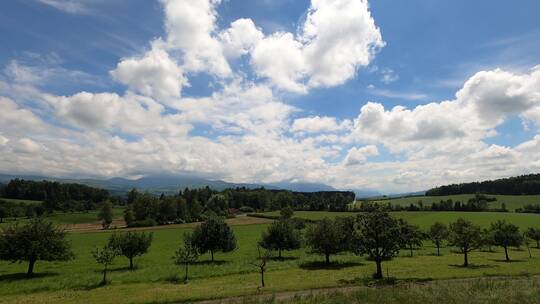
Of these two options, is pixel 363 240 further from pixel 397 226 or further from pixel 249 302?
pixel 249 302

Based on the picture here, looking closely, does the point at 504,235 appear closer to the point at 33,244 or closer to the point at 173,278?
the point at 173,278

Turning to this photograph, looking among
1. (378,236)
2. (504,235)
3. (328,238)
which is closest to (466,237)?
(504,235)

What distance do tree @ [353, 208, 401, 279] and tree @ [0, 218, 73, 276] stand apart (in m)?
44.6

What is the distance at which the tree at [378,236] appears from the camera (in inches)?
1774

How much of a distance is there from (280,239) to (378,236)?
89.0ft

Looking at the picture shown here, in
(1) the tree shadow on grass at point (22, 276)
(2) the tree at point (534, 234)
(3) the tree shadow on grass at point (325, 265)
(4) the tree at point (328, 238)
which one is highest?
(4) the tree at point (328, 238)

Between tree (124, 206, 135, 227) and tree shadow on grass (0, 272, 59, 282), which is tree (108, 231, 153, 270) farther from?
tree (124, 206, 135, 227)

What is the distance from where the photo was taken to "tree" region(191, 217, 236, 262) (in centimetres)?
6506

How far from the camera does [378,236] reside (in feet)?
149

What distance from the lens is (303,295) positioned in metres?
30.7

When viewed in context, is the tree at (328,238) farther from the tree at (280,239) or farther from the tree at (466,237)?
the tree at (466,237)

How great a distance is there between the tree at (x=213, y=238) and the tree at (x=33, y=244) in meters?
21.3

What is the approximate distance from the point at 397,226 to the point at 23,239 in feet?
177

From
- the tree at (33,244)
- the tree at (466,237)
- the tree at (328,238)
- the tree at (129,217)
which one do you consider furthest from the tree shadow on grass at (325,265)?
the tree at (129,217)
